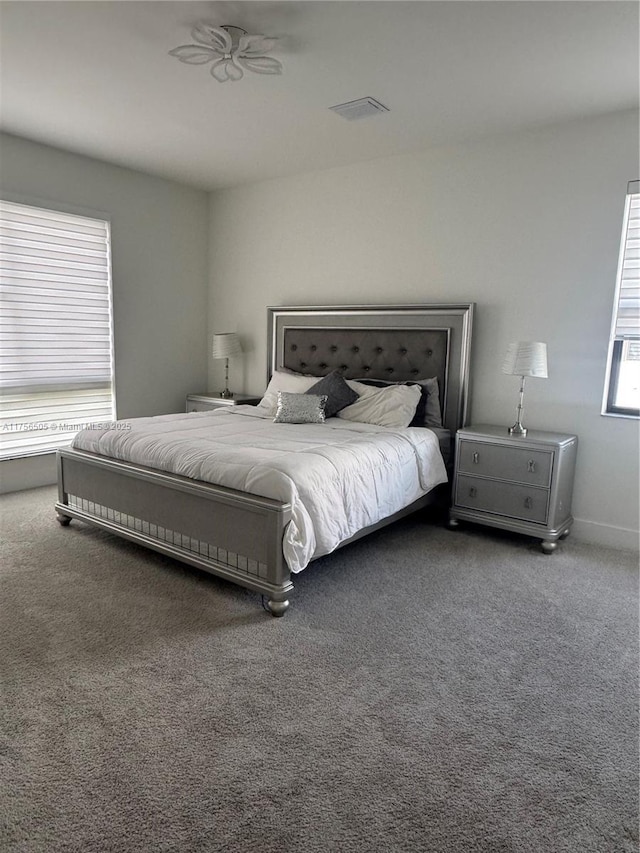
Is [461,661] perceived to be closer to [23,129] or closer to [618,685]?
[618,685]

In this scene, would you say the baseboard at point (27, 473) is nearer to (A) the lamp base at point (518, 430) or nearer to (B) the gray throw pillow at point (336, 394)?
(B) the gray throw pillow at point (336, 394)

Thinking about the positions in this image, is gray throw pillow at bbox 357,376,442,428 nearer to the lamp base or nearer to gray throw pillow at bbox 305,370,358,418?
gray throw pillow at bbox 305,370,358,418

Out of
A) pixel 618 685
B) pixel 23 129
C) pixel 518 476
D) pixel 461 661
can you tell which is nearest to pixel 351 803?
pixel 461 661

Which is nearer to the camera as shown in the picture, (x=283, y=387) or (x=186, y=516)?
(x=186, y=516)

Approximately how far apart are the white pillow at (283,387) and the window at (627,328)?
212 cm

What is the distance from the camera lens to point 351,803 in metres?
1.56

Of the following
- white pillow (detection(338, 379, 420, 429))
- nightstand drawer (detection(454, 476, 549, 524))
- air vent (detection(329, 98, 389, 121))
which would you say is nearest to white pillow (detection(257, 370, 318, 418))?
white pillow (detection(338, 379, 420, 429))

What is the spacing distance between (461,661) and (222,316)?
429 cm

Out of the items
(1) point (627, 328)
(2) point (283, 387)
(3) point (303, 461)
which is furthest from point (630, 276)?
(2) point (283, 387)

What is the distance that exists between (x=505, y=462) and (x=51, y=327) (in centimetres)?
356

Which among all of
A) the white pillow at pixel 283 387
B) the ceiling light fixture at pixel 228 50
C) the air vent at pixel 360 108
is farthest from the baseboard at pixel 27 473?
the air vent at pixel 360 108

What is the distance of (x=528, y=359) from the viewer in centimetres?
351

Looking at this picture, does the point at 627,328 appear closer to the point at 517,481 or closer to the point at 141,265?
the point at 517,481

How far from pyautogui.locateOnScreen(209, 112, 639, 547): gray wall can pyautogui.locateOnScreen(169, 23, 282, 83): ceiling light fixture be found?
5.79ft
